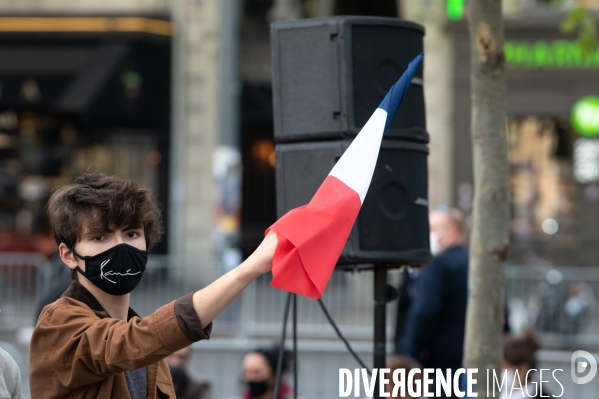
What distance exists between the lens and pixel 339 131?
401 cm

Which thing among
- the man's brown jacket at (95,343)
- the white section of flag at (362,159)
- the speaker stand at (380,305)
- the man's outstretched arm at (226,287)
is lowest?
the speaker stand at (380,305)

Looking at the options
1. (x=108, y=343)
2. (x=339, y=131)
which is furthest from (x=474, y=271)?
(x=108, y=343)

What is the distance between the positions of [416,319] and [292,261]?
150 inches

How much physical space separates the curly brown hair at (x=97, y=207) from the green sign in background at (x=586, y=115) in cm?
1393

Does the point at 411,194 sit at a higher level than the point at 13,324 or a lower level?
higher

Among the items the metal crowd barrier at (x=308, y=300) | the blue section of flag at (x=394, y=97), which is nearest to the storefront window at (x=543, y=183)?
the metal crowd barrier at (x=308, y=300)

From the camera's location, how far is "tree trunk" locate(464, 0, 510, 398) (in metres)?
4.05

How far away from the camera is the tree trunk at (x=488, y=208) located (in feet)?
13.3

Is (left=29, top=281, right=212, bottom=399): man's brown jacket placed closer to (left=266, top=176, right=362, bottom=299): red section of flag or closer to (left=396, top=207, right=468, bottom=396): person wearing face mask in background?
(left=266, top=176, right=362, bottom=299): red section of flag

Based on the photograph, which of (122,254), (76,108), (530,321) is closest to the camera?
(122,254)

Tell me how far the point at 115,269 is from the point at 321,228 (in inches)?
22.3

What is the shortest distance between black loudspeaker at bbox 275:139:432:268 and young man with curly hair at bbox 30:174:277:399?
4.21 feet

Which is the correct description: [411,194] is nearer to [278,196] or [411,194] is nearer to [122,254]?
[278,196]

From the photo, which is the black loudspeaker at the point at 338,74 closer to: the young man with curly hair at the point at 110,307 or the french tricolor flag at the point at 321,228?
the french tricolor flag at the point at 321,228
